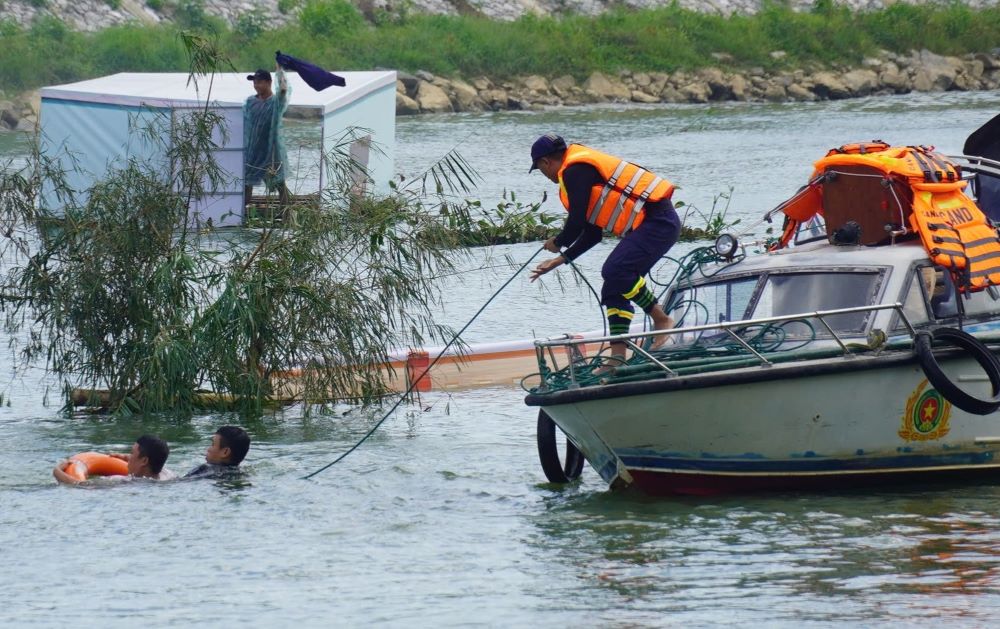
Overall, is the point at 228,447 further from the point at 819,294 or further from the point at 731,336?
the point at 819,294

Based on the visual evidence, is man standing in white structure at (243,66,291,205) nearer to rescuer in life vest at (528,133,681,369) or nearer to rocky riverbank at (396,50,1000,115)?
rescuer in life vest at (528,133,681,369)

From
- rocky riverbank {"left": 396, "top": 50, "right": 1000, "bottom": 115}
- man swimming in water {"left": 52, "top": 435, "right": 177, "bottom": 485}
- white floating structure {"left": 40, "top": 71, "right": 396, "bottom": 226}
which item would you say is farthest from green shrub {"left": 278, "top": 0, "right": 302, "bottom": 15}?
man swimming in water {"left": 52, "top": 435, "right": 177, "bottom": 485}

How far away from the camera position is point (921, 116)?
143 ft

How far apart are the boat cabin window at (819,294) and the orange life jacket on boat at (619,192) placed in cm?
104

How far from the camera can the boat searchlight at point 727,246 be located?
36.7 feet

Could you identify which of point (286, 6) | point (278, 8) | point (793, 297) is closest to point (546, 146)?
point (793, 297)

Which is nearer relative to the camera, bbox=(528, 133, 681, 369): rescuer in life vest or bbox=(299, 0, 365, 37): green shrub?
bbox=(528, 133, 681, 369): rescuer in life vest

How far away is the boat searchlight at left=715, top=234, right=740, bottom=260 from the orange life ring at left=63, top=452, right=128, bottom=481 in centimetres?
441

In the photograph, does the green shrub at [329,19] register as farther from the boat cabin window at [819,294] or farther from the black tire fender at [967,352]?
the black tire fender at [967,352]

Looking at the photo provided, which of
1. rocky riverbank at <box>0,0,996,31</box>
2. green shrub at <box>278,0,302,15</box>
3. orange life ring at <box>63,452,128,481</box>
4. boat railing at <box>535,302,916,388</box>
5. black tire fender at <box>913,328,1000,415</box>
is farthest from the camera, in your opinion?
green shrub at <box>278,0,302,15</box>

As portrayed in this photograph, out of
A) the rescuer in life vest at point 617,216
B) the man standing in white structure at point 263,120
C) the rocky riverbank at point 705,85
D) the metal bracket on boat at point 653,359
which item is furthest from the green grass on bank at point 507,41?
the metal bracket on boat at point 653,359

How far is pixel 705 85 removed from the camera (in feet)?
176

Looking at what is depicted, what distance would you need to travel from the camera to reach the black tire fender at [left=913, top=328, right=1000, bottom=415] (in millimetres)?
9734

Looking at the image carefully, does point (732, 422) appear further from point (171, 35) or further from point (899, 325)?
point (171, 35)
